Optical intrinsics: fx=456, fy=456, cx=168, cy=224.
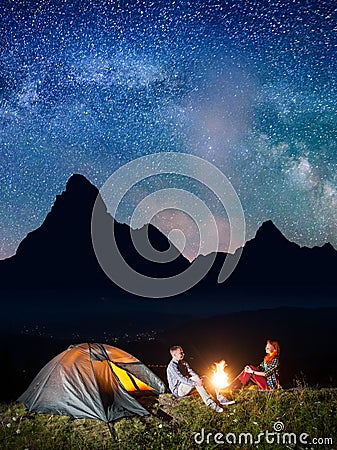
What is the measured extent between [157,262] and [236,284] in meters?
34.0

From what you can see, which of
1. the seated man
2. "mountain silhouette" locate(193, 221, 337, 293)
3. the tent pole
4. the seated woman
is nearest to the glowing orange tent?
the tent pole

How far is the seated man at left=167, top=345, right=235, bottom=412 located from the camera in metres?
9.66

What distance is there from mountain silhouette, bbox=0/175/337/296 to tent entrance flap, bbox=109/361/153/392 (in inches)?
6219

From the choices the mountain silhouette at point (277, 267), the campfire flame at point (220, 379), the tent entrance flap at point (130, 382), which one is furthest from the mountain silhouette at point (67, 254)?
the campfire flame at point (220, 379)

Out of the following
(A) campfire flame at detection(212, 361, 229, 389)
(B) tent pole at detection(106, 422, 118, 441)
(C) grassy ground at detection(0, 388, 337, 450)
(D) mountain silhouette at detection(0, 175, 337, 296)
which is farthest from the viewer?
(D) mountain silhouette at detection(0, 175, 337, 296)

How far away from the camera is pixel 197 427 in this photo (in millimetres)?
8281

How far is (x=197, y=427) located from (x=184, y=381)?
1.85 metres

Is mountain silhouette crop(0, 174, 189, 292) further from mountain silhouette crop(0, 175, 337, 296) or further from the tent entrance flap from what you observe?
the tent entrance flap

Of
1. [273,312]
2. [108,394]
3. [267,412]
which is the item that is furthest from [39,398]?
[273,312]

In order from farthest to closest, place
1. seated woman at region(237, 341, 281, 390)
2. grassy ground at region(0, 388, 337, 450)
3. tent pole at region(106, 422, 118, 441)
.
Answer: seated woman at region(237, 341, 281, 390) → tent pole at region(106, 422, 118, 441) → grassy ground at region(0, 388, 337, 450)

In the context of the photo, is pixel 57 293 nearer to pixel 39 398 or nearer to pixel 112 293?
pixel 112 293

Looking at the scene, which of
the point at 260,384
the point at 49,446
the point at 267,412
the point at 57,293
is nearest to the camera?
the point at 49,446

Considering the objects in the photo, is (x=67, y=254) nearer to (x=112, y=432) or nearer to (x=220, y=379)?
(x=220, y=379)

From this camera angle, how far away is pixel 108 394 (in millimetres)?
9641
